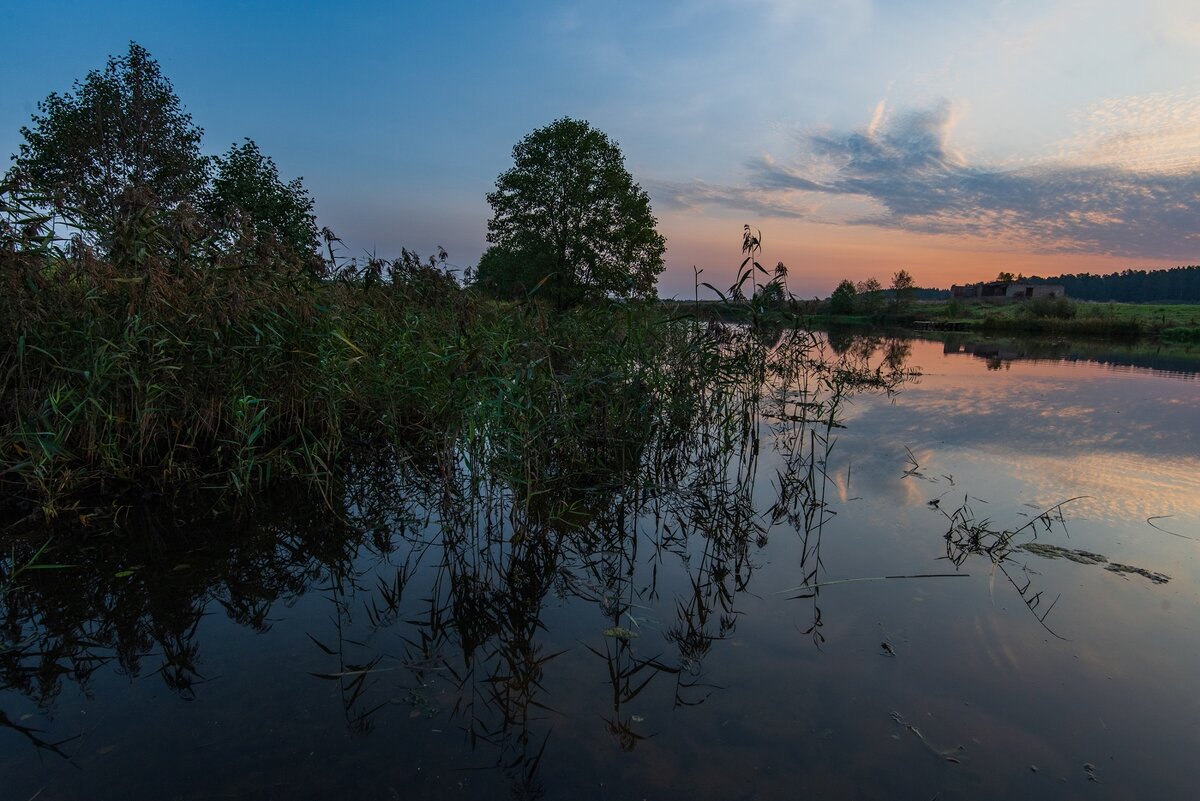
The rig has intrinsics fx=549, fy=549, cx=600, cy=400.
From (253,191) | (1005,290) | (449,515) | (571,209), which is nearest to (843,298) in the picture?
(1005,290)

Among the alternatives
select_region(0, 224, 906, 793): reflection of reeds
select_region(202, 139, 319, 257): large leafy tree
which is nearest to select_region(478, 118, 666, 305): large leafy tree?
select_region(202, 139, 319, 257): large leafy tree

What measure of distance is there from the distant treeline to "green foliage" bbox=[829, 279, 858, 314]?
72203 millimetres

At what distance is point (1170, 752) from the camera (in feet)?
8.19

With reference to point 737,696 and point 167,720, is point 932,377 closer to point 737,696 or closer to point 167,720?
point 737,696

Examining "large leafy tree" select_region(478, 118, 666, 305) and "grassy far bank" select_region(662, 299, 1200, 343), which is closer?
"large leafy tree" select_region(478, 118, 666, 305)

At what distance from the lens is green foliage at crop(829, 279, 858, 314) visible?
57.3 metres

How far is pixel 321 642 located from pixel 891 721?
3.09 m

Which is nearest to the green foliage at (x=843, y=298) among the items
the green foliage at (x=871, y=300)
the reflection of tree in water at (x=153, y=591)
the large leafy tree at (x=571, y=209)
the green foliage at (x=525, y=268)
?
the green foliage at (x=871, y=300)

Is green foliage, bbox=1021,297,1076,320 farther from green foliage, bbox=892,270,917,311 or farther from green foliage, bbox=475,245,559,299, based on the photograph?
green foliage, bbox=475,245,559,299

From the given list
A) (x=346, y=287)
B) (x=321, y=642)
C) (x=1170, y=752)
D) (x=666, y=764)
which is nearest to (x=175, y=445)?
(x=346, y=287)

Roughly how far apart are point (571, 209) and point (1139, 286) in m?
141

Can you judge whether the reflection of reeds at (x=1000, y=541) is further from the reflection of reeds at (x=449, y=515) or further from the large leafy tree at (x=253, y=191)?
the large leafy tree at (x=253, y=191)

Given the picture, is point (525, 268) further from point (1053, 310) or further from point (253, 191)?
point (1053, 310)

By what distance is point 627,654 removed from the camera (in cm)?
319
